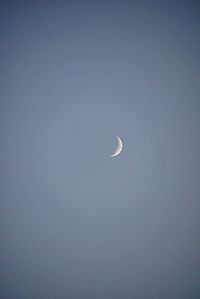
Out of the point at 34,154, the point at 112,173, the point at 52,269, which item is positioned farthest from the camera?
the point at 112,173

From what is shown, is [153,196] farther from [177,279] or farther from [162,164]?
[177,279]

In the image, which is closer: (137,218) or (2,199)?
(2,199)

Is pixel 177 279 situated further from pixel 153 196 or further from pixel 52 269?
pixel 52 269

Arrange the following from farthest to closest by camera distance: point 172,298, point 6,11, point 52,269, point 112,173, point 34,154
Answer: point 112,173 < point 34,154 < point 52,269 < point 172,298 < point 6,11

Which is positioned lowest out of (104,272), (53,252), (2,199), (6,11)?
(104,272)

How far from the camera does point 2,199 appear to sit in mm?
6516

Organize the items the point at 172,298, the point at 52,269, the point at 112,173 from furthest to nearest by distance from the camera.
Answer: the point at 112,173, the point at 52,269, the point at 172,298

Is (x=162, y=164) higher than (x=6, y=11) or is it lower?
lower

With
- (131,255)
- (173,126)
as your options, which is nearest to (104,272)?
(131,255)

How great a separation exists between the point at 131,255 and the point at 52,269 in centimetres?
196

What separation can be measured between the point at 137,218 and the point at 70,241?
1.83 metres

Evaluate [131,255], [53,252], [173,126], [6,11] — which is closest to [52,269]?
[53,252]

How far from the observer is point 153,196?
765 cm

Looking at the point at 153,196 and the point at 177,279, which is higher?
the point at 153,196
